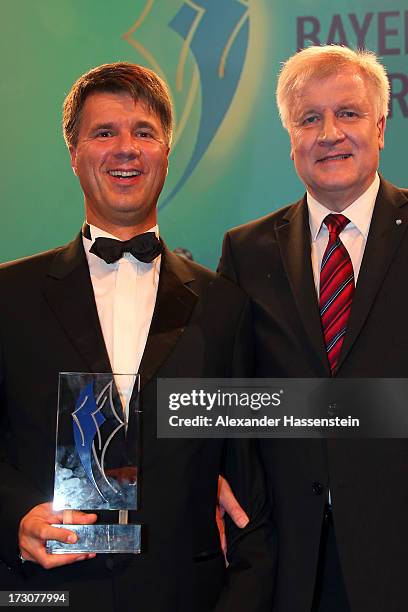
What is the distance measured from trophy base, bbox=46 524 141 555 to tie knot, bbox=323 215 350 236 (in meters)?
0.96

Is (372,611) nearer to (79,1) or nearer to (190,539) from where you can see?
(190,539)

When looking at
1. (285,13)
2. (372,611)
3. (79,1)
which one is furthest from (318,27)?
(372,611)

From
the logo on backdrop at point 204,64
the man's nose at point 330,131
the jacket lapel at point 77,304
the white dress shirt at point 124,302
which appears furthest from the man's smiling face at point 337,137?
the logo on backdrop at point 204,64

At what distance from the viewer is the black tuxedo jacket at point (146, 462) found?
208 cm

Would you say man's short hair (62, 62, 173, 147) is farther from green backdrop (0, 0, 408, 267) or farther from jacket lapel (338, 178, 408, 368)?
green backdrop (0, 0, 408, 267)

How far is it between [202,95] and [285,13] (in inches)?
16.1

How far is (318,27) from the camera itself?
128 inches

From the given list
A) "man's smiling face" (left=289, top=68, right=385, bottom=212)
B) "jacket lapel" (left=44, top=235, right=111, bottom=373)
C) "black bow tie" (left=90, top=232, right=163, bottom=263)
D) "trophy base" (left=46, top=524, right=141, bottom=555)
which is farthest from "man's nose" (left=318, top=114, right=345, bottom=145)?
"trophy base" (left=46, top=524, right=141, bottom=555)

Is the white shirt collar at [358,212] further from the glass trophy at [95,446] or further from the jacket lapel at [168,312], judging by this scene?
the glass trophy at [95,446]

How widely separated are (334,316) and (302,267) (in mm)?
163

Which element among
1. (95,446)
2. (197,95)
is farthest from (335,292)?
(197,95)

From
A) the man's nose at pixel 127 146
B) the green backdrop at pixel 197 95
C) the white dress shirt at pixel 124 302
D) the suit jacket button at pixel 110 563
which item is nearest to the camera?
the suit jacket button at pixel 110 563

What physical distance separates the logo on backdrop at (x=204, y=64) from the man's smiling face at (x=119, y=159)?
0.93 metres

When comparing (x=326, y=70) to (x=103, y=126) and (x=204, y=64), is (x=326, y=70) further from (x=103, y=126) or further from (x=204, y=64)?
(x=204, y=64)
